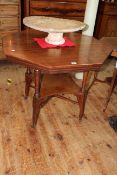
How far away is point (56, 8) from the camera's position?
2.49 metres

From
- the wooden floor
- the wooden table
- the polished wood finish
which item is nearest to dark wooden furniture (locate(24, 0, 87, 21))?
the polished wood finish

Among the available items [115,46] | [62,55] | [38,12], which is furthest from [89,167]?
[38,12]

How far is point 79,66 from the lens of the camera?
4.36 ft

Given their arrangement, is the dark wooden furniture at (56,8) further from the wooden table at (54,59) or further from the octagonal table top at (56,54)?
the octagonal table top at (56,54)

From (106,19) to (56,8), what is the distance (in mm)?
782

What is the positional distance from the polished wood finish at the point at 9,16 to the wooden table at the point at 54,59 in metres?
0.67

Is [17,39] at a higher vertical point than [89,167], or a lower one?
higher

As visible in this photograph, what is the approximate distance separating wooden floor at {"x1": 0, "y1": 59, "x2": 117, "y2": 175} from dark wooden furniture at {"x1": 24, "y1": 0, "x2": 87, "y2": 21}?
3.26ft

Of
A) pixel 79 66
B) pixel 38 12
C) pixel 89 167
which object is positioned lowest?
pixel 89 167

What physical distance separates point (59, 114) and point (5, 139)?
557mm

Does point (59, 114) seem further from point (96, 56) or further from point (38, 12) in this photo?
point (38, 12)

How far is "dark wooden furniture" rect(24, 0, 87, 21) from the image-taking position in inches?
94.4

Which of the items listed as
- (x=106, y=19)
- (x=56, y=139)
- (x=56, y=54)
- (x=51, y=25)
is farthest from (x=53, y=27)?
(x=106, y=19)

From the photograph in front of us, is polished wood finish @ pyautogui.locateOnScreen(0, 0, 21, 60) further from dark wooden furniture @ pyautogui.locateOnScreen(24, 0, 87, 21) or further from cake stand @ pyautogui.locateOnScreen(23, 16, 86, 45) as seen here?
cake stand @ pyautogui.locateOnScreen(23, 16, 86, 45)
